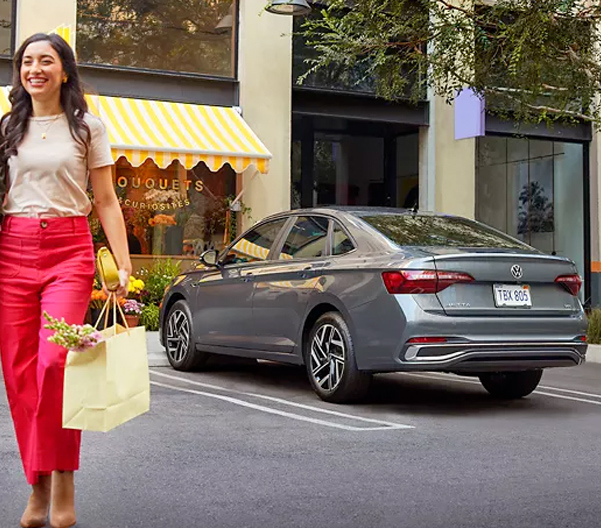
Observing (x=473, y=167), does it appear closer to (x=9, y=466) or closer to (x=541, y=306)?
(x=541, y=306)

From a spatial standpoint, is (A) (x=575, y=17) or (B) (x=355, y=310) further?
(A) (x=575, y=17)

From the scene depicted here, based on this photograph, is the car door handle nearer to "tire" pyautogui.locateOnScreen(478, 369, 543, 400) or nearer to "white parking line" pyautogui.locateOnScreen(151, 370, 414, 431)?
"white parking line" pyautogui.locateOnScreen(151, 370, 414, 431)

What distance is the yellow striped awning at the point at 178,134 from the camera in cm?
1532

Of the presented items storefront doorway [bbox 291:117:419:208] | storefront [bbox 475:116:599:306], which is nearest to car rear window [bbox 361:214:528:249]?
storefront doorway [bbox 291:117:419:208]

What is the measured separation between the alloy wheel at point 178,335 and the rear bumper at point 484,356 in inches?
137

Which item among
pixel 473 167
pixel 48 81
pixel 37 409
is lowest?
pixel 37 409

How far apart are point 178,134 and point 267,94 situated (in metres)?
2.73

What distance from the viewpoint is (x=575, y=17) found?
1359 centimetres

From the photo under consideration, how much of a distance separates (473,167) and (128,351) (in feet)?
56.5

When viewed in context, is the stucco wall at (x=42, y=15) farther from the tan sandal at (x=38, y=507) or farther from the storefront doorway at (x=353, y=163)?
the tan sandal at (x=38, y=507)

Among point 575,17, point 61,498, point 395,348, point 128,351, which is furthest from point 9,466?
point 575,17

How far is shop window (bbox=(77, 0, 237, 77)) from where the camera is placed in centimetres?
1727

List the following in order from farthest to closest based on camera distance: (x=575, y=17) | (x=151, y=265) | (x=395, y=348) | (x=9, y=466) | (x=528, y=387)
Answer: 1. (x=151, y=265)
2. (x=575, y=17)
3. (x=528, y=387)
4. (x=395, y=348)
5. (x=9, y=466)

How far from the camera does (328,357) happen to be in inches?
338
